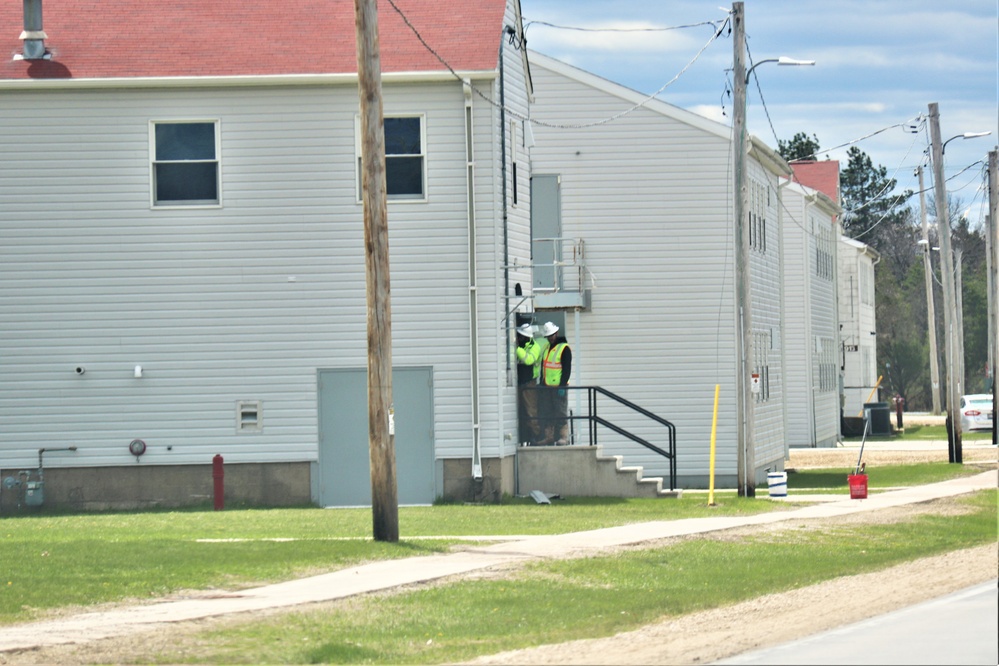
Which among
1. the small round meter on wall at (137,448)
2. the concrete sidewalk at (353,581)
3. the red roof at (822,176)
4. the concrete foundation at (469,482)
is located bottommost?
the concrete sidewalk at (353,581)

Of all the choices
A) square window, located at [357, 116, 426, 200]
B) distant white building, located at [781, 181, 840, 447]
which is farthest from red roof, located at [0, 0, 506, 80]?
distant white building, located at [781, 181, 840, 447]

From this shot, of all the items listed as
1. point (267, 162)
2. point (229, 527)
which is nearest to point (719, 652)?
point (229, 527)

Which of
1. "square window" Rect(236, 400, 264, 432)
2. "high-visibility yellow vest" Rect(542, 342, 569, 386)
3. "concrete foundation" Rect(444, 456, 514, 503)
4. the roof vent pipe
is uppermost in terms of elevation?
the roof vent pipe

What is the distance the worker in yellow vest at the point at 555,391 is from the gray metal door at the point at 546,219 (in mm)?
5991

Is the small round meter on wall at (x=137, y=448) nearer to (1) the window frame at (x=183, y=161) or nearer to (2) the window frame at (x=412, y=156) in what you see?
(1) the window frame at (x=183, y=161)

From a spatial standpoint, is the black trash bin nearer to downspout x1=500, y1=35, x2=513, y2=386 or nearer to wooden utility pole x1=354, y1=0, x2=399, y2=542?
downspout x1=500, y1=35, x2=513, y2=386

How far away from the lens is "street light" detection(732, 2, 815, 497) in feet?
81.4

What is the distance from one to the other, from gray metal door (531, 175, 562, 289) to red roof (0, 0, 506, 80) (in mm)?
6057

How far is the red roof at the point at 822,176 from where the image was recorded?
56.8 m

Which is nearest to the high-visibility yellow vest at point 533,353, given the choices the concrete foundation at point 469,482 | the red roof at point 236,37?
the concrete foundation at point 469,482

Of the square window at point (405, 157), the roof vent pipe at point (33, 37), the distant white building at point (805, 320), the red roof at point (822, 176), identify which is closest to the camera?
the square window at point (405, 157)

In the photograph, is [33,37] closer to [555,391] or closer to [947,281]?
[555,391]

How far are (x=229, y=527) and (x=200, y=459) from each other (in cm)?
482

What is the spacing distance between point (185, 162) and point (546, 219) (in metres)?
9.47
